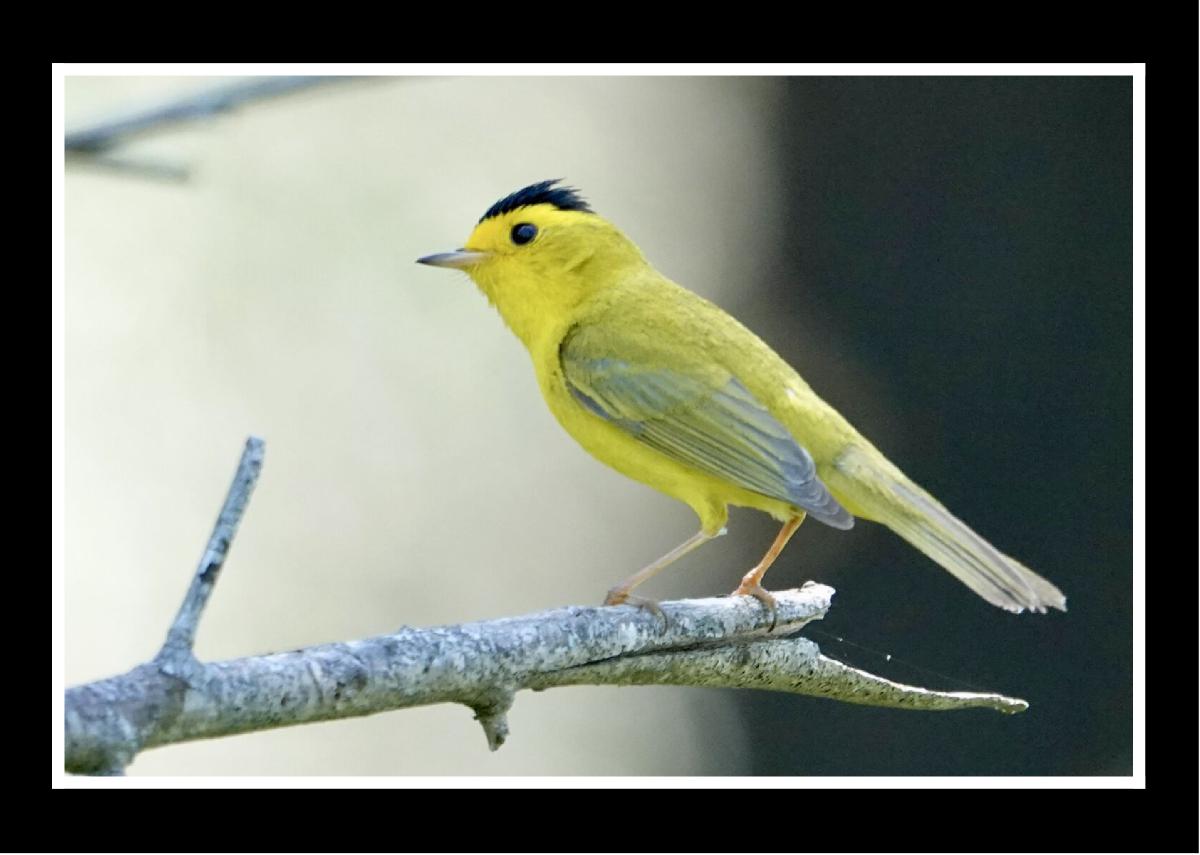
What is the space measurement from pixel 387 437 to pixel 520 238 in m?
3.77

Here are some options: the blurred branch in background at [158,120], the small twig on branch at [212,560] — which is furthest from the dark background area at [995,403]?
the blurred branch in background at [158,120]

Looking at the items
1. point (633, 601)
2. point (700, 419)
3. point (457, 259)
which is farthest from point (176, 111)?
point (457, 259)

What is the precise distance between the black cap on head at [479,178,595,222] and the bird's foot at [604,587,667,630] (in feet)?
5.51

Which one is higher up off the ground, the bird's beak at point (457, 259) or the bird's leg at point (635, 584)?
the bird's beak at point (457, 259)

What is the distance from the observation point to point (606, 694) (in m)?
9.23

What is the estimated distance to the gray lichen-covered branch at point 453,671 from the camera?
295cm

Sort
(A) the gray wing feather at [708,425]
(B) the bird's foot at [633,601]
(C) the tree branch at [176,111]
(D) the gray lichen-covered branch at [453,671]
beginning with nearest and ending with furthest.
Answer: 1. (C) the tree branch at [176,111]
2. (D) the gray lichen-covered branch at [453,671]
3. (B) the bird's foot at [633,601]
4. (A) the gray wing feather at [708,425]

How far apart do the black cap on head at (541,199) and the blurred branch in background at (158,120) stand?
9.90ft

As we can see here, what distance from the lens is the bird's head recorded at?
5.52 m

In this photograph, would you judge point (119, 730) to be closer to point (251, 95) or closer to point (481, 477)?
point (251, 95)

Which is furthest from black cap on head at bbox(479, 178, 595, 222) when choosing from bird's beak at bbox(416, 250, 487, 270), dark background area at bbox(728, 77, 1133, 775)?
→ dark background area at bbox(728, 77, 1133, 775)

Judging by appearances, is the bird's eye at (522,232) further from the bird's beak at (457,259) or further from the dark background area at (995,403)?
the dark background area at (995,403)

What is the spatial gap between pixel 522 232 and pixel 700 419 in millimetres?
1125

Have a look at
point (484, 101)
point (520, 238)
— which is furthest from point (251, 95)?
point (484, 101)
